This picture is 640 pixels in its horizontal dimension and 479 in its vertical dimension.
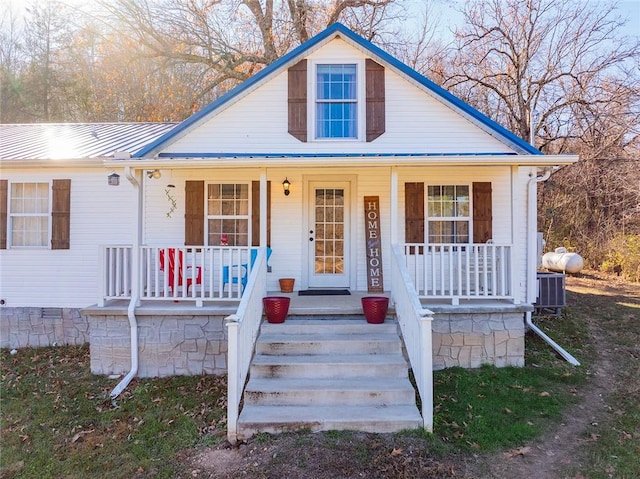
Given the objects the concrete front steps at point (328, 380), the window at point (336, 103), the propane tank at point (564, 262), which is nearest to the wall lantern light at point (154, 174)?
the window at point (336, 103)

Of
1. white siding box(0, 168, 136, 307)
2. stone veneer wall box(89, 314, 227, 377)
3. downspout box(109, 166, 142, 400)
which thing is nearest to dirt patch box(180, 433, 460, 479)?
stone veneer wall box(89, 314, 227, 377)

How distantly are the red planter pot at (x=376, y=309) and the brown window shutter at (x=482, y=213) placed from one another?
2681 mm

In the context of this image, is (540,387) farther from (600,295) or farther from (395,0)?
(395,0)

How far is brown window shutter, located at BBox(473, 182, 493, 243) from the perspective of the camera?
7359 millimetres

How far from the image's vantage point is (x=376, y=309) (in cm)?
562

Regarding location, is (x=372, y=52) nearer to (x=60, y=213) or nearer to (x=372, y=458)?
(x=60, y=213)

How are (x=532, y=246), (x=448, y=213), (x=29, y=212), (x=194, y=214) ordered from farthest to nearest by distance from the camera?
(x=29, y=212), (x=448, y=213), (x=194, y=214), (x=532, y=246)

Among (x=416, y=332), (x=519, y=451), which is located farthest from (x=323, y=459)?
(x=519, y=451)

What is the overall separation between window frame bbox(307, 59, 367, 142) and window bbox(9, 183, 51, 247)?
497 cm

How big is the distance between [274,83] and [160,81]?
11.5 meters

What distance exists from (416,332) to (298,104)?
15.4 ft

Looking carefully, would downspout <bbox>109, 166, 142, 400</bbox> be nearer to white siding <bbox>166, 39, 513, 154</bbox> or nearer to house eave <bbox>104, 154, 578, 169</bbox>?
house eave <bbox>104, 154, 578, 169</bbox>

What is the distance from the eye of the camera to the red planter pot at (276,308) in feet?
18.6

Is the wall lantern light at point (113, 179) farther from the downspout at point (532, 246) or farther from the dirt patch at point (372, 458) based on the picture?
the downspout at point (532, 246)
